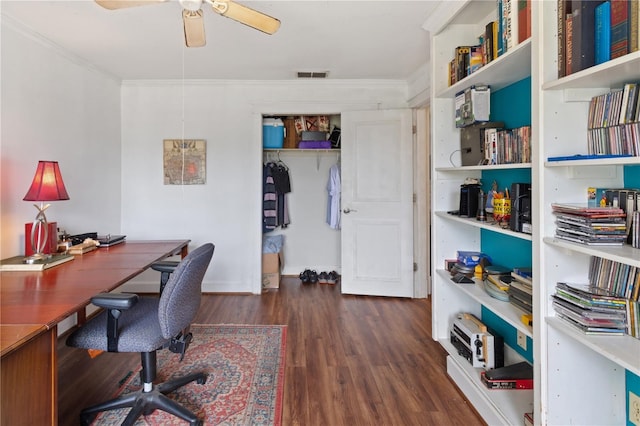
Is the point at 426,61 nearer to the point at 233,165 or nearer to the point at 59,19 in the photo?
the point at 233,165

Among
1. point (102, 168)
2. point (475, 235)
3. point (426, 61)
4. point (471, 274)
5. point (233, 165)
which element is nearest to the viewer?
point (471, 274)

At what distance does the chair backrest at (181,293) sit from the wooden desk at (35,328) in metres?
0.29

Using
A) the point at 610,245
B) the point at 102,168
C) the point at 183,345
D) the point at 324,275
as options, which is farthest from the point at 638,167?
the point at 102,168

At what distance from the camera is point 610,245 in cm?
113

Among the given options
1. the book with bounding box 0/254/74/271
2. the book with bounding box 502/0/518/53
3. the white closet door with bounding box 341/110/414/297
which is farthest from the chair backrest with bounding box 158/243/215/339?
the white closet door with bounding box 341/110/414/297

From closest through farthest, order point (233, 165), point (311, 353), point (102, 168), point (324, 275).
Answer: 1. point (311, 353)
2. point (102, 168)
3. point (233, 165)
4. point (324, 275)

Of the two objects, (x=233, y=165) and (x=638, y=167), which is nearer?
(x=638, y=167)

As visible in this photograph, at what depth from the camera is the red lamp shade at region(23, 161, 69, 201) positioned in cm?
197

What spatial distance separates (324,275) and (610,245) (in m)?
3.31


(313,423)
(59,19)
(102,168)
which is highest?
(59,19)

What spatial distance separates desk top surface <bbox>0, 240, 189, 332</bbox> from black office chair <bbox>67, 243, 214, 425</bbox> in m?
0.13

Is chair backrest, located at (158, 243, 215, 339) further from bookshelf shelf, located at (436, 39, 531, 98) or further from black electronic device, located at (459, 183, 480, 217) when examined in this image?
bookshelf shelf, located at (436, 39, 531, 98)

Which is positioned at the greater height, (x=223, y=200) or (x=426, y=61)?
(x=426, y=61)

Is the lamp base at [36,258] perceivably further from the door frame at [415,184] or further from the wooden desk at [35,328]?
the door frame at [415,184]
